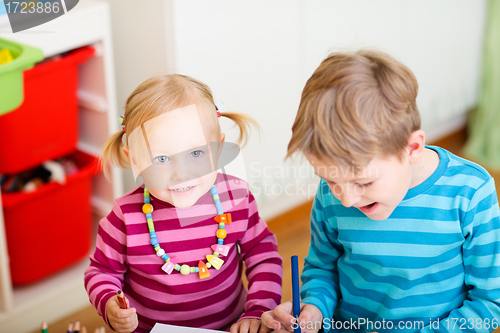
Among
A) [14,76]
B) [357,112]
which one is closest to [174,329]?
[357,112]

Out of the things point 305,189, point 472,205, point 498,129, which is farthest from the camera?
point 498,129

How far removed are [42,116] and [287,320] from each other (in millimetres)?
1006

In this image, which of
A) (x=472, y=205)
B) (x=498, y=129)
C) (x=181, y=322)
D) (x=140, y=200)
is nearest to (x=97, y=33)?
(x=140, y=200)

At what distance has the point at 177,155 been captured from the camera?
0.85 m

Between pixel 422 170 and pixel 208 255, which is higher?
pixel 422 170

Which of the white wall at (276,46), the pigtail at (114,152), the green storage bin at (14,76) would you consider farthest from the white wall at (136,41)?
the pigtail at (114,152)

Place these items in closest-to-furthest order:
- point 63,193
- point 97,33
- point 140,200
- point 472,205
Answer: point 472,205 < point 140,200 < point 97,33 < point 63,193

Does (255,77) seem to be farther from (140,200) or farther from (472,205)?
(472,205)

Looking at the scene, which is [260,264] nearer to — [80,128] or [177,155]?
[177,155]

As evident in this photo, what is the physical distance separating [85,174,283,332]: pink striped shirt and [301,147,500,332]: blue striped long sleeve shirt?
3.7 inches

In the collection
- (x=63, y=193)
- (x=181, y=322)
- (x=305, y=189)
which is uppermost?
(x=181, y=322)

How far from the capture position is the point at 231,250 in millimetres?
966

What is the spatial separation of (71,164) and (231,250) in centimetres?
90

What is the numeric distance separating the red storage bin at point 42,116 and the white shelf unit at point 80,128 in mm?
54
